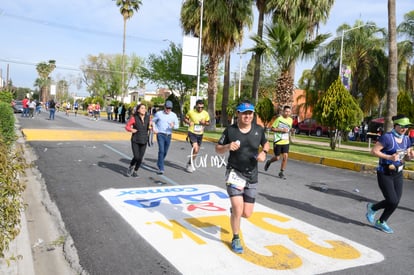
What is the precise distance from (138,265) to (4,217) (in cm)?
148

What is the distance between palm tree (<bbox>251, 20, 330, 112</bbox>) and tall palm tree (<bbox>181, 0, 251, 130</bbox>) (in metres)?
5.64

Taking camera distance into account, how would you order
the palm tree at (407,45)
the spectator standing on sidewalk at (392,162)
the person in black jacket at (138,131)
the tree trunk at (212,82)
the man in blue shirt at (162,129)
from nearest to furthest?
the spectator standing on sidewalk at (392,162) → the person in black jacket at (138,131) → the man in blue shirt at (162,129) → the tree trunk at (212,82) → the palm tree at (407,45)

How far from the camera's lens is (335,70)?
3272 cm

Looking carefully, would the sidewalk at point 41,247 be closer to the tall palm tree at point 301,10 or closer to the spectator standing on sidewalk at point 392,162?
the spectator standing on sidewalk at point 392,162

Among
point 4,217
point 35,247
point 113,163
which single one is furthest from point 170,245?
point 113,163

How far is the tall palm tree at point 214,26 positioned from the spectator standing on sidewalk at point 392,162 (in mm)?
18292

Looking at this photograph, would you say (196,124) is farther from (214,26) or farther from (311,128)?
(311,128)

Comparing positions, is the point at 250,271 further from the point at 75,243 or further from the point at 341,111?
the point at 341,111

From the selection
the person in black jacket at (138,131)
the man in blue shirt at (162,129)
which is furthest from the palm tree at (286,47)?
the person in black jacket at (138,131)

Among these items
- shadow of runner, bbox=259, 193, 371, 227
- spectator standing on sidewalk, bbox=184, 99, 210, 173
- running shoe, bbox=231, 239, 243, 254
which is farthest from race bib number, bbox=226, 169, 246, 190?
spectator standing on sidewalk, bbox=184, 99, 210, 173

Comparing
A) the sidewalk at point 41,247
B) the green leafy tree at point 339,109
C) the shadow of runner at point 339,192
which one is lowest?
the sidewalk at point 41,247

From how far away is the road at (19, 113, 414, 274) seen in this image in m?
4.07

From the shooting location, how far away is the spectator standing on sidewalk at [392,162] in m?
5.26

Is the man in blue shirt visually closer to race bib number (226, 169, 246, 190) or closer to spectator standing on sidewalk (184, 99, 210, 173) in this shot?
spectator standing on sidewalk (184, 99, 210, 173)
